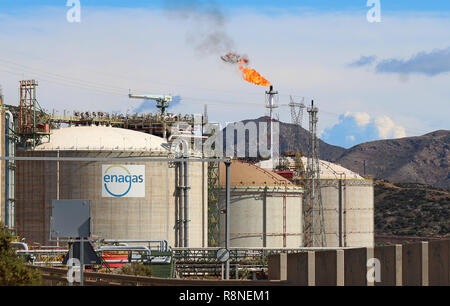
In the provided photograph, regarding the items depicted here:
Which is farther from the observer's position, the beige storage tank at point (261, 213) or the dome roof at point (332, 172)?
the dome roof at point (332, 172)

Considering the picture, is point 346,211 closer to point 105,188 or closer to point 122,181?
point 122,181

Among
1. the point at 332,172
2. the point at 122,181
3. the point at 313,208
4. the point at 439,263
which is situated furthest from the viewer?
the point at 332,172

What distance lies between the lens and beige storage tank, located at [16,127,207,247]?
61594mm

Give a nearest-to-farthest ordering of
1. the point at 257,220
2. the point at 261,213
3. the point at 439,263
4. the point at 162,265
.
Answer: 1. the point at 439,263
2. the point at 162,265
3. the point at 257,220
4. the point at 261,213

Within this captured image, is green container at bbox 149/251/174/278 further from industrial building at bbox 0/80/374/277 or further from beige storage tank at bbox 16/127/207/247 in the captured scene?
beige storage tank at bbox 16/127/207/247

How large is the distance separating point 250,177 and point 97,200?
72.6 ft

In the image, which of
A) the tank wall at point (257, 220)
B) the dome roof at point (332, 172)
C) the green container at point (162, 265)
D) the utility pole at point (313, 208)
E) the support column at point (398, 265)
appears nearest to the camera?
the support column at point (398, 265)

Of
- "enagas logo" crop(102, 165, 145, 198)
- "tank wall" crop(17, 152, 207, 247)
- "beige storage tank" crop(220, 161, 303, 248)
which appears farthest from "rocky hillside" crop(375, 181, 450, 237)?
"enagas logo" crop(102, 165, 145, 198)

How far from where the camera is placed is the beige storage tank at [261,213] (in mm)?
76750

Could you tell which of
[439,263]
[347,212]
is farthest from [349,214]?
[439,263]

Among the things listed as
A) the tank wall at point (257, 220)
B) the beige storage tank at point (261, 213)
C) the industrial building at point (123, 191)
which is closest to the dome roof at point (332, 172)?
the beige storage tank at point (261, 213)

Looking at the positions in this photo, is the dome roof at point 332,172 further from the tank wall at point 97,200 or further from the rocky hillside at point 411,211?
the rocky hillside at point 411,211

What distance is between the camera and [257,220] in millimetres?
77312

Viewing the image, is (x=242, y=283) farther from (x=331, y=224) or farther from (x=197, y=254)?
(x=331, y=224)
